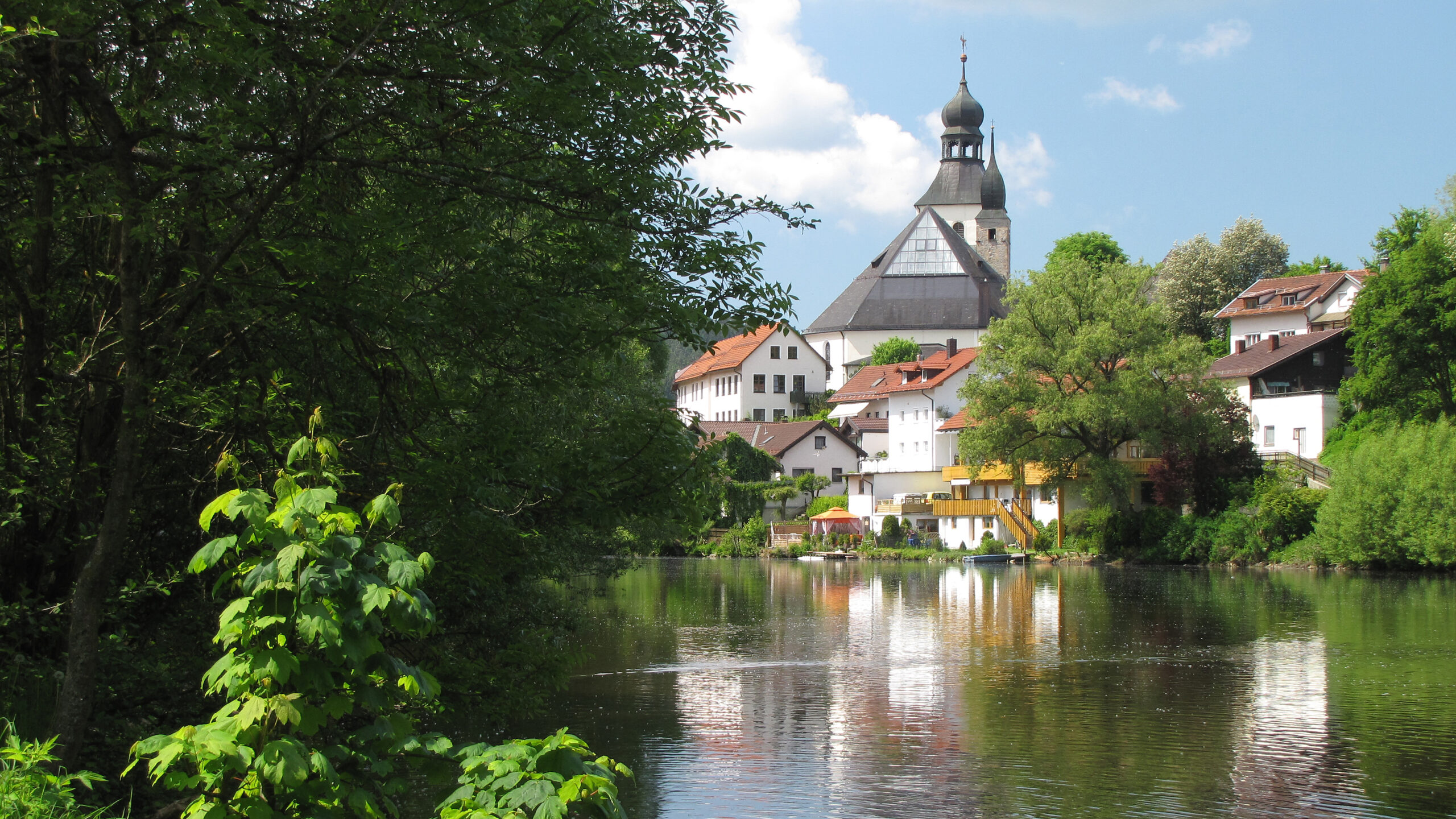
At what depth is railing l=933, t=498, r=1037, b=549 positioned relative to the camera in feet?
202

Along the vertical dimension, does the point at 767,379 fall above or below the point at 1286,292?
below

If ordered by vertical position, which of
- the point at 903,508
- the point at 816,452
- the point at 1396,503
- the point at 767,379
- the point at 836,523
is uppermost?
the point at 767,379

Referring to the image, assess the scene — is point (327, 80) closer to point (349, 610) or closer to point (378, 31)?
point (378, 31)

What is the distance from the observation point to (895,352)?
10256 centimetres

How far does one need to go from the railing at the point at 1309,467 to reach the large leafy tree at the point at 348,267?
48357mm

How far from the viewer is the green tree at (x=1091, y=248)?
98.9 metres

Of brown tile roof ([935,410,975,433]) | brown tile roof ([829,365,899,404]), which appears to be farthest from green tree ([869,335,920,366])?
brown tile roof ([935,410,975,433])

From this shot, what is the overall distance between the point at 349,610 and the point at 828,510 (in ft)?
226

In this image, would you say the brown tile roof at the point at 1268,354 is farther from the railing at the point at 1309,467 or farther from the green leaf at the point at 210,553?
the green leaf at the point at 210,553

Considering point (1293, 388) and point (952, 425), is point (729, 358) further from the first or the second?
point (1293, 388)

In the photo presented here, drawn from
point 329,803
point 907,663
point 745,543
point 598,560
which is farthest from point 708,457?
point 745,543

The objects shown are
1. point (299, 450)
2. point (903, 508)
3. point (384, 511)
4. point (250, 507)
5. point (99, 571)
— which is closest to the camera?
point (250, 507)

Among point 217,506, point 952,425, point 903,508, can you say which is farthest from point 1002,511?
point 217,506

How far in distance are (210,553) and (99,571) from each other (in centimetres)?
228
